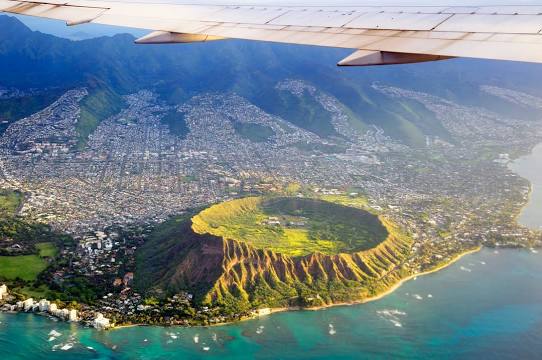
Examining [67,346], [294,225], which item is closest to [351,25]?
[67,346]

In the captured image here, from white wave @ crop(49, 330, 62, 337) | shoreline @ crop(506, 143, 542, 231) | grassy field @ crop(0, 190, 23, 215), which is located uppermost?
grassy field @ crop(0, 190, 23, 215)

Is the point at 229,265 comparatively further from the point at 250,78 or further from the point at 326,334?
the point at 250,78

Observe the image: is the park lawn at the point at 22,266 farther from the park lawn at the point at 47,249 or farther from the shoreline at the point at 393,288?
the shoreline at the point at 393,288

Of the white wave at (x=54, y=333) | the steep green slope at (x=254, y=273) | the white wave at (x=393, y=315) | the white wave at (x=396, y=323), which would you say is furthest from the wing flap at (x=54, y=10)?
the white wave at (x=393, y=315)

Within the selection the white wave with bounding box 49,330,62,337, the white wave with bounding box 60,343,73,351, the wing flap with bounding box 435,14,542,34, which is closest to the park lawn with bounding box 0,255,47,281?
the white wave with bounding box 49,330,62,337

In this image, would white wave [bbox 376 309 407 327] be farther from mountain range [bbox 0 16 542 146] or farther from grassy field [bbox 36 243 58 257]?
mountain range [bbox 0 16 542 146]

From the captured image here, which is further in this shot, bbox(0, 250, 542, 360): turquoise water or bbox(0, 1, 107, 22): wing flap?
bbox(0, 250, 542, 360): turquoise water

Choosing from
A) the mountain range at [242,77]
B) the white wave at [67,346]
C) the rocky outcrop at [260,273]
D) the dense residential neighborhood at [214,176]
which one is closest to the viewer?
the white wave at [67,346]
